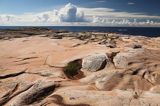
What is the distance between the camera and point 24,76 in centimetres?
2217

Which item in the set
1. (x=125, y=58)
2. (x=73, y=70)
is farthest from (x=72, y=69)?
(x=125, y=58)

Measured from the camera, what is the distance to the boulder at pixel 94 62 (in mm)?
22359

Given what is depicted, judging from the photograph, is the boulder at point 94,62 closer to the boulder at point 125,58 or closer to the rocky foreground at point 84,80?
the rocky foreground at point 84,80

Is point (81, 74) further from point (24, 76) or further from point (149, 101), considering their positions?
point (149, 101)

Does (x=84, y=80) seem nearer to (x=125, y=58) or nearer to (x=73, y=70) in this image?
(x=73, y=70)

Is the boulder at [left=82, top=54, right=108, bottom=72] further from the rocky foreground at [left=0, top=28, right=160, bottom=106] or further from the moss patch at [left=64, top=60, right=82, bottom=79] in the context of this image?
the moss patch at [left=64, top=60, right=82, bottom=79]

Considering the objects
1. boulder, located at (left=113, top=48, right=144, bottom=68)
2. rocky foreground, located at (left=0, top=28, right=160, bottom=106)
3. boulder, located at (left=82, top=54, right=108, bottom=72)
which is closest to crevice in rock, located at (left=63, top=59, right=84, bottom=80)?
rocky foreground, located at (left=0, top=28, right=160, bottom=106)

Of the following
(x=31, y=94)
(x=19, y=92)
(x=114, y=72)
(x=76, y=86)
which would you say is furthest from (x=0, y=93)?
(x=114, y=72)

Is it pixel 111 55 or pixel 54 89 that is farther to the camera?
pixel 111 55

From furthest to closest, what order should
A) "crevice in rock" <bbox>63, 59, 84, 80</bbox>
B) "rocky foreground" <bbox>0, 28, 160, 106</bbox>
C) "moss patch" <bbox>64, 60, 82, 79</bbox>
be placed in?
"moss patch" <bbox>64, 60, 82, 79</bbox> → "crevice in rock" <bbox>63, 59, 84, 80</bbox> → "rocky foreground" <bbox>0, 28, 160, 106</bbox>

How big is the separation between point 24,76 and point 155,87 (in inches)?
424

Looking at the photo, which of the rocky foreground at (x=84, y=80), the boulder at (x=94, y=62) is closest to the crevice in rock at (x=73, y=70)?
the rocky foreground at (x=84, y=80)

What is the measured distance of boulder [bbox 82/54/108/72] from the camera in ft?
73.4

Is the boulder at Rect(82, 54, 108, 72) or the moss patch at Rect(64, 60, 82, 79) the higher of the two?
the boulder at Rect(82, 54, 108, 72)
